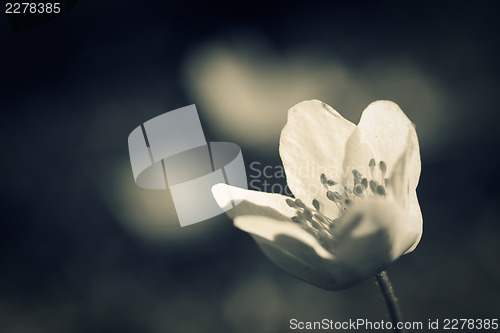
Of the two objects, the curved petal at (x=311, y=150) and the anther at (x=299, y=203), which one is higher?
the curved petal at (x=311, y=150)

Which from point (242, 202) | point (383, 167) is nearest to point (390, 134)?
point (383, 167)

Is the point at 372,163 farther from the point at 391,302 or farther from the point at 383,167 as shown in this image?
the point at 391,302

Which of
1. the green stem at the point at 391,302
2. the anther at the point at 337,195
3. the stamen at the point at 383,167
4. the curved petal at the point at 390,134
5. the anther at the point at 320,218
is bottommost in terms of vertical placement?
the green stem at the point at 391,302

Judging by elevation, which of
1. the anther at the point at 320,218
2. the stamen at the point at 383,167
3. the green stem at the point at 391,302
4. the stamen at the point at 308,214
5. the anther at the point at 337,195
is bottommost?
the green stem at the point at 391,302

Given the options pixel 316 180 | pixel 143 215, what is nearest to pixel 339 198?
pixel 316 180

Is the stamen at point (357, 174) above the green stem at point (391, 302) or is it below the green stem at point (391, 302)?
above

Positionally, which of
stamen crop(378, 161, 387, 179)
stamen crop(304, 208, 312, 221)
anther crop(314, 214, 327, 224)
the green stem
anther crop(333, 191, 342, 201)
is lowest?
the green stem
